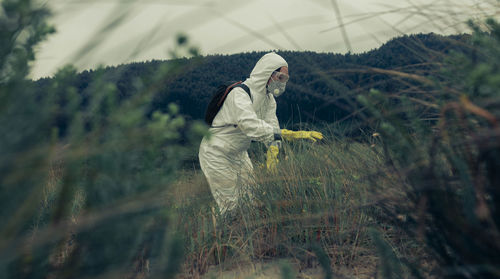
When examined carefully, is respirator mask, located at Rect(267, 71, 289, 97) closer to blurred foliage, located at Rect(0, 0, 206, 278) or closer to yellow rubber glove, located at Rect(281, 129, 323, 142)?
yellow rubber glove, located at Rect(281, 129, 323, 142)

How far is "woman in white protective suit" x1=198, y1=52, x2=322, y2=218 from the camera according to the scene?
378cm

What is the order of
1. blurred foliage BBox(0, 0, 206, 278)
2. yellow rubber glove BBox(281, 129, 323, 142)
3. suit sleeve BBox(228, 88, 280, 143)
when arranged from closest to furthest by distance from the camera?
blurred foliage BBox(0, 0, 206, 278) < suit sleeve BBox(228, 88, 280, 143) < yellow rubber glove BBox(281, 129, 323, 142)

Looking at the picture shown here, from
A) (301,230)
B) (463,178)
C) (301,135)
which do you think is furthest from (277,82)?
(463,178)

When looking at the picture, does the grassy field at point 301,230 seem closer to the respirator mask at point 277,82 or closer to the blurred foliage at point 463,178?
the blurred foliage at point 463,178

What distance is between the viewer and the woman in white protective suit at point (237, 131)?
3.78 m

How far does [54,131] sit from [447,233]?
3.04ft

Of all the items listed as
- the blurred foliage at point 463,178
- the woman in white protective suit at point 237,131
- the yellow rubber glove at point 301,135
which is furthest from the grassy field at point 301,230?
the yellow rubber glove at point 301,135

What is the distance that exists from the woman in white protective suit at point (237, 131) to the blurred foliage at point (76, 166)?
9.55 ft

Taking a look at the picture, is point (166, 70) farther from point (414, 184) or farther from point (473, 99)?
point (473, 99)

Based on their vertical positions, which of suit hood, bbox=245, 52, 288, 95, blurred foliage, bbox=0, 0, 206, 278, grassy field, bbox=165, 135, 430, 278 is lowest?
grassy field, bbox=165, 135, 430, 278

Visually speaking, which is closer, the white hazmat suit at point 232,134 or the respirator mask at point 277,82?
the white hazmat suit at point 232,134

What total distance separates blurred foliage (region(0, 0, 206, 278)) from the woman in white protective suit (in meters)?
2.91

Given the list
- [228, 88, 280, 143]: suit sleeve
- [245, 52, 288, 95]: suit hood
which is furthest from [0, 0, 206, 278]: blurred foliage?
[245, 52, 288, 95]: suit hood

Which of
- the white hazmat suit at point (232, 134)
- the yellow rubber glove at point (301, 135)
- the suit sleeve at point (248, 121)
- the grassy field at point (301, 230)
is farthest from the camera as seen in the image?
the yellow rubber glove at point (301, 135)
